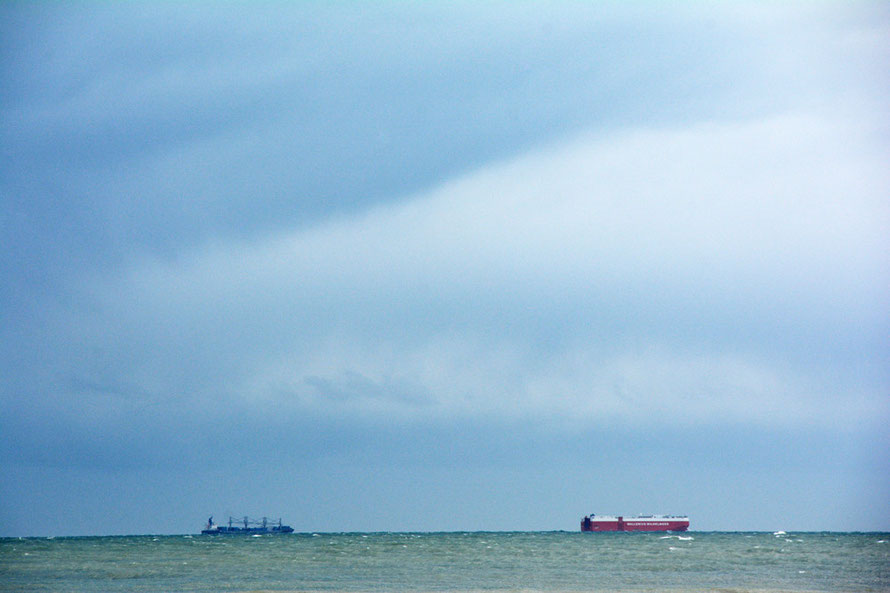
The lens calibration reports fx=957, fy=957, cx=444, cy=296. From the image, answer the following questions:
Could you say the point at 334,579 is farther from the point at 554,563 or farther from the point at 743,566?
the point at 743,566

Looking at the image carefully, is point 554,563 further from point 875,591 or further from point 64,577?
point 64,577

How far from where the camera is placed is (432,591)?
61.4 meters

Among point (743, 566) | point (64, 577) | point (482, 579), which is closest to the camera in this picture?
point (482, 579)

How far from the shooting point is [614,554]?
358ft

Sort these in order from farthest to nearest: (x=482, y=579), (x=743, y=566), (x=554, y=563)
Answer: (x=554, y=563) < (x=743, y=566) < (x=482, y=579)

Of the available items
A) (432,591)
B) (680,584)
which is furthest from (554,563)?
(432,591)

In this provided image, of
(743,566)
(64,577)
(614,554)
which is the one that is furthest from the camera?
(614,554)

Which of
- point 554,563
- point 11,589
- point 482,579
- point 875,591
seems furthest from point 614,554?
point 11,589

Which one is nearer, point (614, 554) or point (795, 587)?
point (795, 587)

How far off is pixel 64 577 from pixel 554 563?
1739 inches

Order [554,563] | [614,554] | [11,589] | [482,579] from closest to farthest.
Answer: [11,589]
[482,579]
[554,563]
[614,554]

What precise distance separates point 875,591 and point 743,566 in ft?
86.7

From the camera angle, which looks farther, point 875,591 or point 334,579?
point 334,579

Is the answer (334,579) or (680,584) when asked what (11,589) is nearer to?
(334,579)
